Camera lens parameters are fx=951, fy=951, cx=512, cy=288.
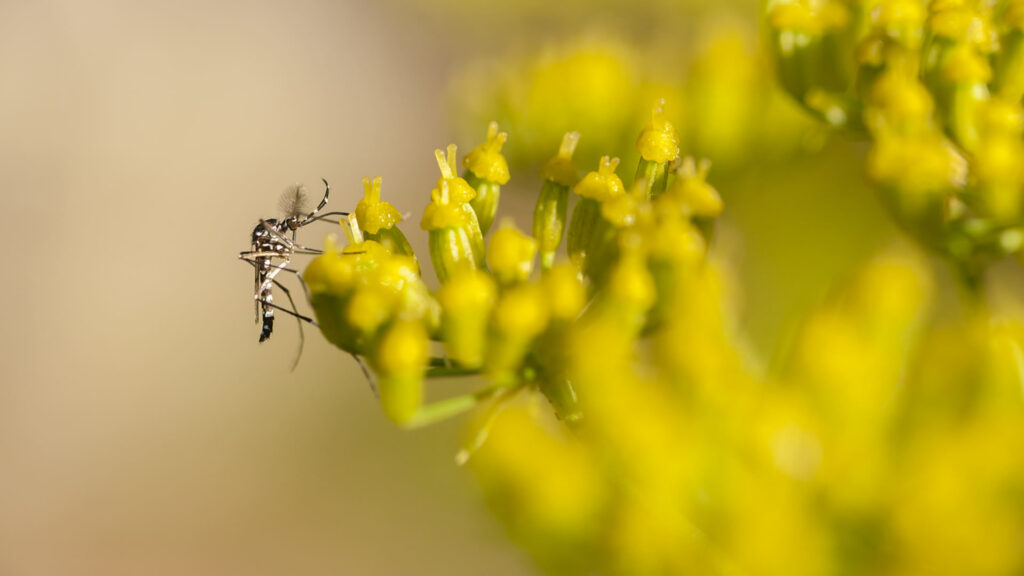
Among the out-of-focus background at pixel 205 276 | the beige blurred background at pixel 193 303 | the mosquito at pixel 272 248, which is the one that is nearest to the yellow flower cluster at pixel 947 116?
the mosquito at pixel 272 248

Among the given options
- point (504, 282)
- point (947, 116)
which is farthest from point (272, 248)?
point (947, 116)

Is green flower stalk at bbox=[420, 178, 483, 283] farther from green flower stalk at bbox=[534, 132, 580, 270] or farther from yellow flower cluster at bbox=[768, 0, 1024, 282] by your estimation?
yellow flower cluster at bbox=[768, 0, 1024, 282]

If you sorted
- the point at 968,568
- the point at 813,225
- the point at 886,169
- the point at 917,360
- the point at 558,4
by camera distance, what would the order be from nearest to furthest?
the point at 968,568 → the point at 886,169 → the point at 917,360 → the point at 813,225 → the point at 558,4

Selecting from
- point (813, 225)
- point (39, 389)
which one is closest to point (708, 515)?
point (813, 225)

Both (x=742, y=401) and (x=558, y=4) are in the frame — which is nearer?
(x=742, y=401)

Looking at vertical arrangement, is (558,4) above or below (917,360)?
above

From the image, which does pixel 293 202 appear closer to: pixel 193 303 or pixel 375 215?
pixel 375 215

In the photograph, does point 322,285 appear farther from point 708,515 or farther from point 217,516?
point 217,516
